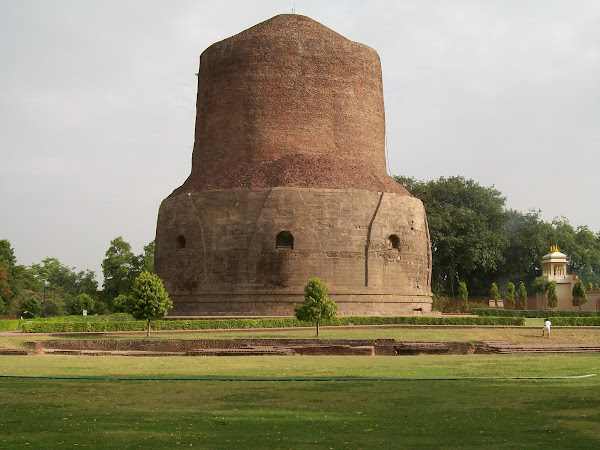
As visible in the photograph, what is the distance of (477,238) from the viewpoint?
49.3 m

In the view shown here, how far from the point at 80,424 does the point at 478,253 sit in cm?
4387

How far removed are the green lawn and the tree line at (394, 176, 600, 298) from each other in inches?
1451

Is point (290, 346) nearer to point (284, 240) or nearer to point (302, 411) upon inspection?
point (302, 411)

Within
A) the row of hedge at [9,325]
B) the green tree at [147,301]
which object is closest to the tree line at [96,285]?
the row of hedge at [9,325]

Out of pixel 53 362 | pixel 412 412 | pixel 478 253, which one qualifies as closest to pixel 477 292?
pixel 478 253

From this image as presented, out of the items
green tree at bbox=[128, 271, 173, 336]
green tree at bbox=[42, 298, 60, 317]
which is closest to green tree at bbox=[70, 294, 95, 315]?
green tree at bbox=[42, 298, 60, 317]

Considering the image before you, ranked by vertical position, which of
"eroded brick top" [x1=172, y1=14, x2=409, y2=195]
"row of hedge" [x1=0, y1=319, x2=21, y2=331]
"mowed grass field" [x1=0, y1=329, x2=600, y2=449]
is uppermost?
"eroded brick top" [x1=172, y1=14, x2=409, y2=195]

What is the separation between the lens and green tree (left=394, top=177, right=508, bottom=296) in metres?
49.3

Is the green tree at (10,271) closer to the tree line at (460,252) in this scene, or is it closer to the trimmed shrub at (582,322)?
the tree line at (460,252)

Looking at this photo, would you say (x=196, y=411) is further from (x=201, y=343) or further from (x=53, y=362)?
(x=201, y=343)

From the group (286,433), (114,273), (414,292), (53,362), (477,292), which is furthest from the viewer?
(477,292)

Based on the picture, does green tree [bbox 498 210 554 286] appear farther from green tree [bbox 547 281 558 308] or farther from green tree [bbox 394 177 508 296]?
green tree [bbox 547 281 558 308]

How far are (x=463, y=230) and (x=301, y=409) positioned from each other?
142 feet

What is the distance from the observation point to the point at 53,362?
15336 mm
